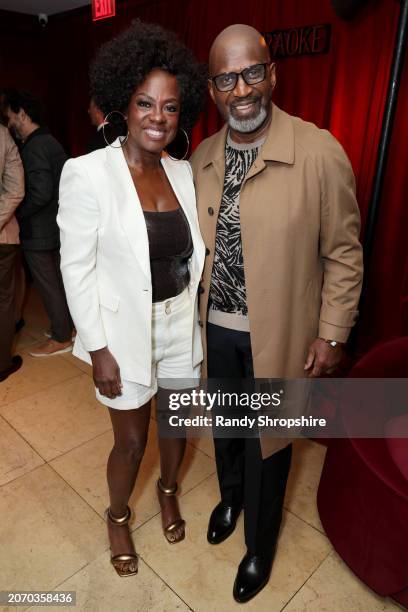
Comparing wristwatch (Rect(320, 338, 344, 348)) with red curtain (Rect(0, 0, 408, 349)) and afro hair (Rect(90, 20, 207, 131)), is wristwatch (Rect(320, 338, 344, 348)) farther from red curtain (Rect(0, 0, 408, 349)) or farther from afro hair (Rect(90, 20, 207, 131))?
afro hair (Rect(90, 20, 207, 131))

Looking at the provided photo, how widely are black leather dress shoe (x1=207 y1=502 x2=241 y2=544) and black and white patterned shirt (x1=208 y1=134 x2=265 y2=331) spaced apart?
35.0 inches

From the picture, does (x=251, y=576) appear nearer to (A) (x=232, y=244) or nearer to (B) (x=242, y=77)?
(A) (x=232, y=244)

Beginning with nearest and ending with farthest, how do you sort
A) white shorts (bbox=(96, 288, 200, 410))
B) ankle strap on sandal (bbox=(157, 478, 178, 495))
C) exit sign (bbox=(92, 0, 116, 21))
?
white shorts (bbox=(96, 288, 200, 410)), ankle strap on sandal (bbox=(157, 478, 178, 495)), exit sign (bbox=(92, 0, 116, 21))

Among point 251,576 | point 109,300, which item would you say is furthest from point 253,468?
point 109,300

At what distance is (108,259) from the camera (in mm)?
1248

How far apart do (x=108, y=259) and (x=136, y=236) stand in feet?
0.36

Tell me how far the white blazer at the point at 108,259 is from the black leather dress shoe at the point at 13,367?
1.89 meters

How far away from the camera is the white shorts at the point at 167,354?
138cm

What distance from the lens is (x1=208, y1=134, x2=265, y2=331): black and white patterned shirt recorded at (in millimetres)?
1336

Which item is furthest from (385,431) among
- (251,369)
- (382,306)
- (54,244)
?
(54,244)

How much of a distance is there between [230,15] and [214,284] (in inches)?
103

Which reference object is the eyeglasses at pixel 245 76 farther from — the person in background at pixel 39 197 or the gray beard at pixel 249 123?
the person in background at pixel 39 197

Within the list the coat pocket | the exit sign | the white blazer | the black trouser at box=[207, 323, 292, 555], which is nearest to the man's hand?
the black trouser at box=[207, 323, 292, 555]

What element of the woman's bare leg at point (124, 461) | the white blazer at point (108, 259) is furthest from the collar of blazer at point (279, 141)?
the woman's bare leg at point (124, 461)
